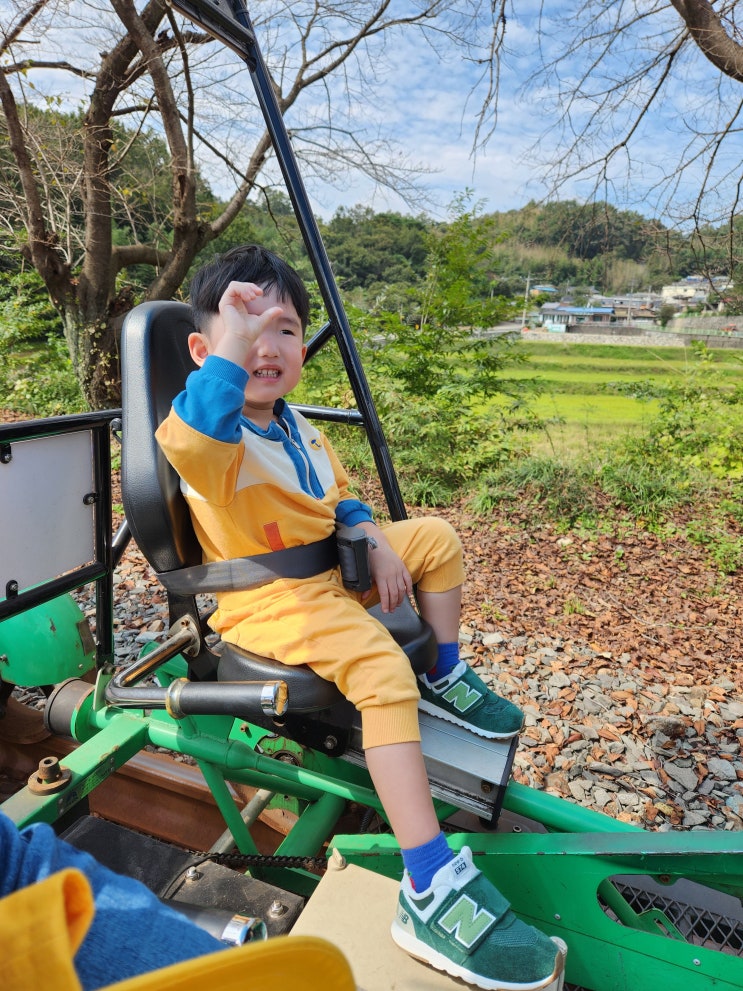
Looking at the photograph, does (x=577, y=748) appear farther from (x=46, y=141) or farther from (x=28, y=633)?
(x=46, y=141)

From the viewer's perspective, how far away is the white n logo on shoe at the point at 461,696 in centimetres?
171

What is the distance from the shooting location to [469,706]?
170cm

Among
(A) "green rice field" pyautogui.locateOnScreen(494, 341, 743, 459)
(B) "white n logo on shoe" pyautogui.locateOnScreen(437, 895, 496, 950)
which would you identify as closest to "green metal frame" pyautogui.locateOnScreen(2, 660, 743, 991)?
(B) "white n logo on shoe" pyautogui.locateOnScreen(437, 895, 496, 950)

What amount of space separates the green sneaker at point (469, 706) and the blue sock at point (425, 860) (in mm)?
357

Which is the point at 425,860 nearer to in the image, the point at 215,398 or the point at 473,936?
the point at 473,936

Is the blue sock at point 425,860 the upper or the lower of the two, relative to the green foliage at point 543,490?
upper

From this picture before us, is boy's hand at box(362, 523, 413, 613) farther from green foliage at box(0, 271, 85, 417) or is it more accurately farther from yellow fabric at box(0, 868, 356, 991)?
green foliage at box(0, 271, 85, 417)

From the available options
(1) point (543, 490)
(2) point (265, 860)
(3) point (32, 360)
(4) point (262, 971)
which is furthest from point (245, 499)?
(3) point (32, 360)

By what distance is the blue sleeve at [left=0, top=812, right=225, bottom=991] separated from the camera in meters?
0.59

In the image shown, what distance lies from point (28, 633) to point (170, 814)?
0.71 metres

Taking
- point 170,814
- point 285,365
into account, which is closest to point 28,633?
point 170,814

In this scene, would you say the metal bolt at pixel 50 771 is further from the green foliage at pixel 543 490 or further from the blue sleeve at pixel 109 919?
the green foliage at pixel 543 490

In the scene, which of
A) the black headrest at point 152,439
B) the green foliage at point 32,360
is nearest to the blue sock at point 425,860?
the black headrest at point 152,439

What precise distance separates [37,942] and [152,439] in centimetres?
120
